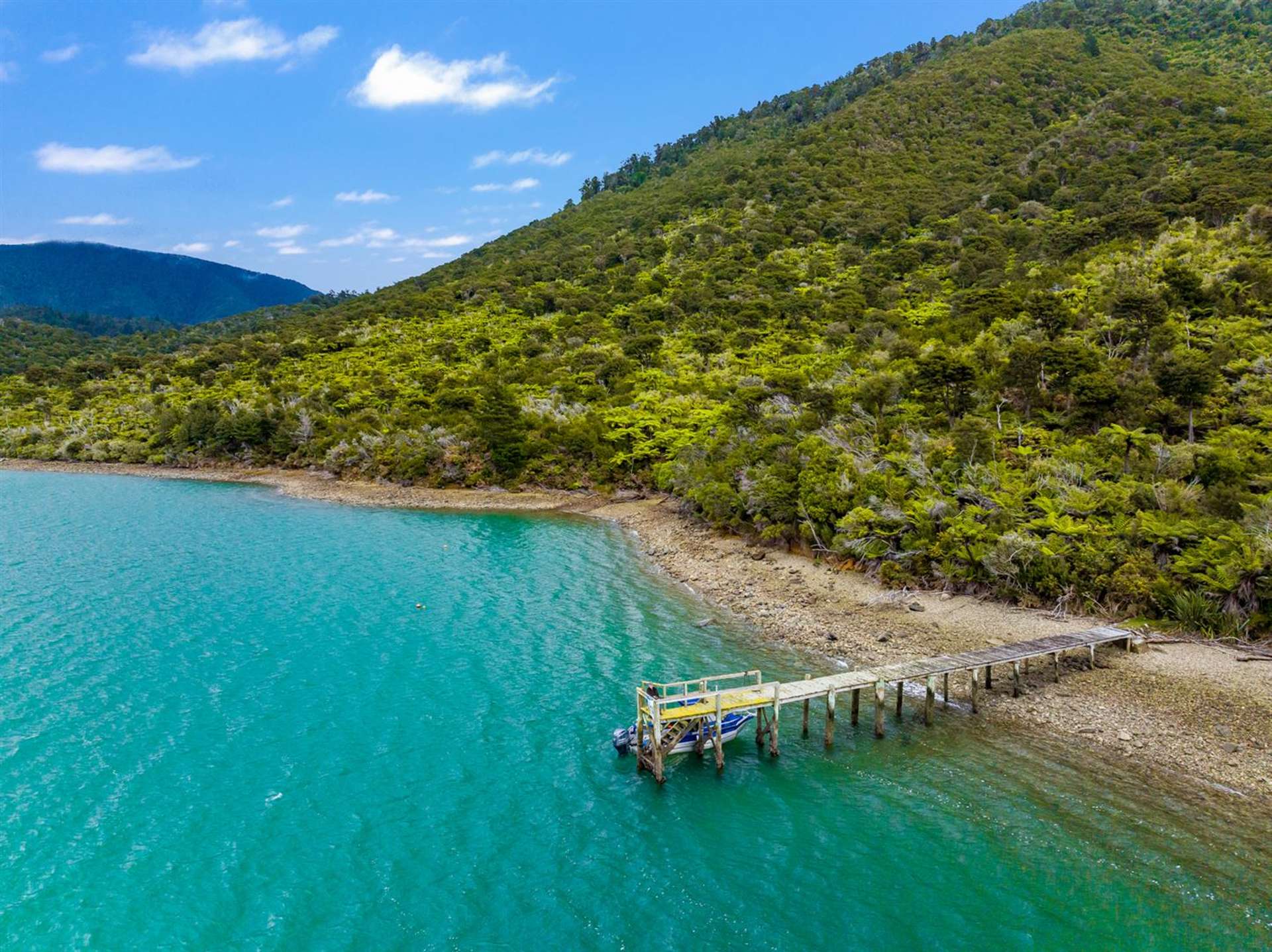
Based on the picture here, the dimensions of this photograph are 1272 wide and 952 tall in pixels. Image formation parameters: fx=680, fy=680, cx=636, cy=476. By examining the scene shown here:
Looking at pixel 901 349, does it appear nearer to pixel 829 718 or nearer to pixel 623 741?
pixel 829 718

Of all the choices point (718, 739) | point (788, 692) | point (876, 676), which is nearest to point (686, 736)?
point (718, 739)

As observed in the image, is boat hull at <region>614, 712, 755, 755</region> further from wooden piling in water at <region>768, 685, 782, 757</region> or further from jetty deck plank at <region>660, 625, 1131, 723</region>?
wooden piling in water at <region>768, 685, 782, 757</region>

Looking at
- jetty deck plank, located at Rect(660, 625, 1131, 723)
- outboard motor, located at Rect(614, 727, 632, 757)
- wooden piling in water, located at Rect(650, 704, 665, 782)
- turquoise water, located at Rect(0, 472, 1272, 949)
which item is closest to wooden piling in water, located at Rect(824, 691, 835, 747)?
jetty deck plank, located at Rect(660, 625, 1131, 723)

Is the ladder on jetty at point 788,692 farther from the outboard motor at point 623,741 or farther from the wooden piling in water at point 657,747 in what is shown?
the outboard motor at point 623,741

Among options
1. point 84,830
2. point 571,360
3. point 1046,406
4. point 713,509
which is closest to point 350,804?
point 84,830

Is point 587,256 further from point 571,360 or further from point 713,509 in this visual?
point 713,509

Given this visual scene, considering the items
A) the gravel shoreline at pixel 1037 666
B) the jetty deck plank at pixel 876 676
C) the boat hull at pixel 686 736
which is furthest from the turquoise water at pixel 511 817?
the gravel shoreline at pixel 1037 666
